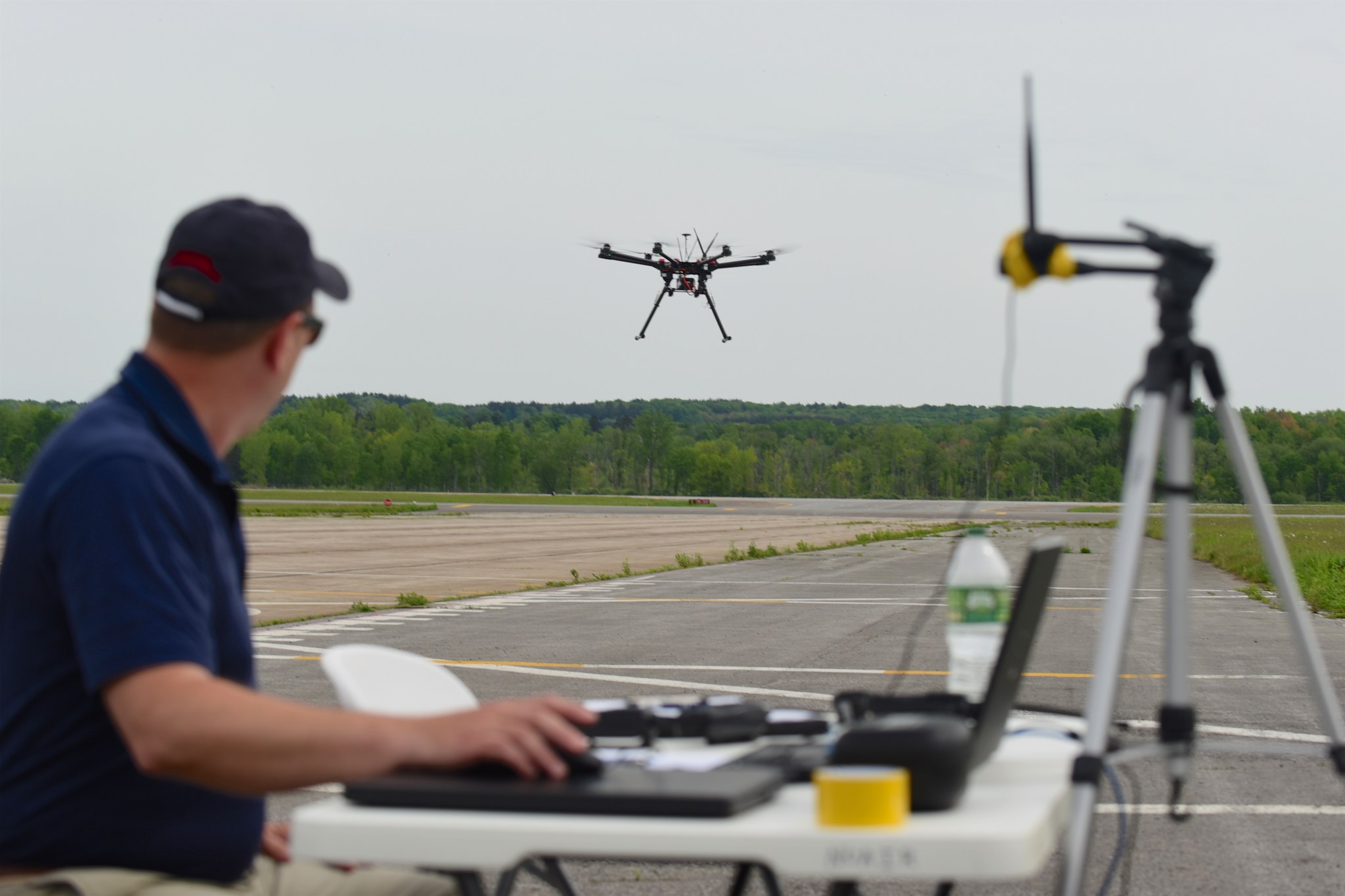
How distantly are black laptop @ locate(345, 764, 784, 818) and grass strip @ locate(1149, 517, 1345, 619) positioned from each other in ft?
19.7

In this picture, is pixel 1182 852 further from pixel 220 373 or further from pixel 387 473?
pixel 387 473

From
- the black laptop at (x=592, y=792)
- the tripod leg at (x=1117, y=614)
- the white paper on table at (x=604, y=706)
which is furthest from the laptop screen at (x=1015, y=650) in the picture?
the white paper on table at (x=604, y=706)

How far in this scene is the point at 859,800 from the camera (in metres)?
1.70

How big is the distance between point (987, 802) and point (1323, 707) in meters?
0.89

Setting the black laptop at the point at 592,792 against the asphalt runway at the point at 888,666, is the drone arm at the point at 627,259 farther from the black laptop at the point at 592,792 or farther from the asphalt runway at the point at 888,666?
the black laptop at the point at 592,792

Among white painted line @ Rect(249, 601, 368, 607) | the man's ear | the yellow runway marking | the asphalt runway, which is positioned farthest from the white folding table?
white painted line @ Rect(249, 601, 368, 607)

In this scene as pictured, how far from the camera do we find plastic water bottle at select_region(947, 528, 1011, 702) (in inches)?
118

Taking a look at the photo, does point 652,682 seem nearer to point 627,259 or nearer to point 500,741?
point 500,741

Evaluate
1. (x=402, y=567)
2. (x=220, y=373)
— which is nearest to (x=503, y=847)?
(x=220, y=373)

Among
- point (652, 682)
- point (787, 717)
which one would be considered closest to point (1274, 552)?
point (787, 717)

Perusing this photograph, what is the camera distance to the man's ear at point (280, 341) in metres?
2.14

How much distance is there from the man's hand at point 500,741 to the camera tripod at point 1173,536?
0.78 meters

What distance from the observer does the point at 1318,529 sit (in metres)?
53.4

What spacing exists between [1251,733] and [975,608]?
6341 mm
